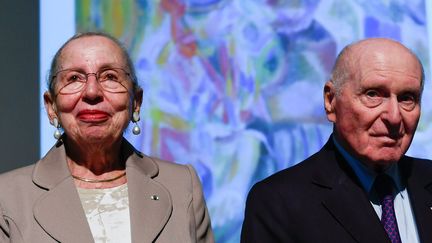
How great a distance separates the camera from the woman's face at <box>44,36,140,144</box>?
2574 mm

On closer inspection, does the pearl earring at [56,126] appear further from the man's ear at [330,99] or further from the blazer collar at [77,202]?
the man's ear at [330,99]

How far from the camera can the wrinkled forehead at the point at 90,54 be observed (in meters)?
2.61

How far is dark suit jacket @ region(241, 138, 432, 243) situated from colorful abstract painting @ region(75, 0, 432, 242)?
1.24 m

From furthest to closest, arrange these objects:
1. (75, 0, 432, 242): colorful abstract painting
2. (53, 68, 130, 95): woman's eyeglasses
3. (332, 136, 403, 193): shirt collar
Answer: (75, 0, 432, 242): colorful abstract painting
(332, 136, 403, 193): shirt collar
(53, 68, 130, 95): woman's eyeglasses

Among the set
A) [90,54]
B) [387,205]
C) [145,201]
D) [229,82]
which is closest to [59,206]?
[145,201]

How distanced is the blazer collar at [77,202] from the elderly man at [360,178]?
13.3 inches

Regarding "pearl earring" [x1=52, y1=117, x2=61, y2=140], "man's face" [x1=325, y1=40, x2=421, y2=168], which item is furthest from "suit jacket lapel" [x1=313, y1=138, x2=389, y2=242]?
"pearl earring" [x1=52, y1=117, x2=61, y2=140]

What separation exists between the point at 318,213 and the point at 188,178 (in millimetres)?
507

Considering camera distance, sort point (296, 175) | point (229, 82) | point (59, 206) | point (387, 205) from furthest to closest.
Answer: point (229, 82), point (296, 175), point (387, 205), point (59, 206)

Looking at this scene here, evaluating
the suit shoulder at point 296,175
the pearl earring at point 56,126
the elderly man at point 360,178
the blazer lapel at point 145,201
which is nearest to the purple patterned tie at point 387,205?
the elderly man at point 360,178

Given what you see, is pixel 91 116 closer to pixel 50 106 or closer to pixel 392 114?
pixel 50 106

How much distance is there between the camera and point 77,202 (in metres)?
2.56

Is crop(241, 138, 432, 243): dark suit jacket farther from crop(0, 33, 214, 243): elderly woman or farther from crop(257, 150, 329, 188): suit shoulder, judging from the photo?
crop(0, 33, 214, 243): elderly woman

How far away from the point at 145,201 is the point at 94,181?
196 mm
